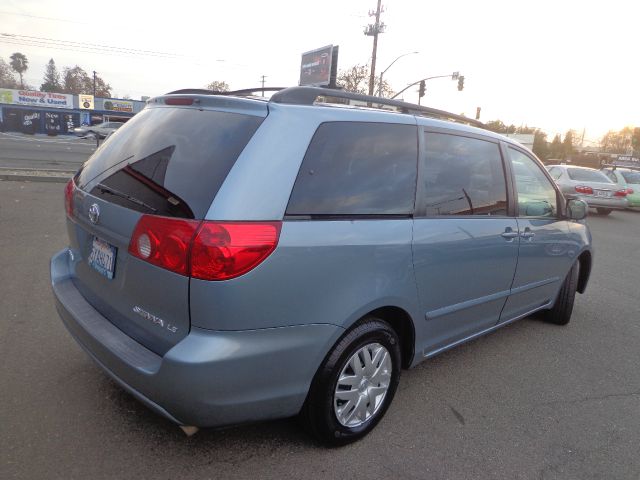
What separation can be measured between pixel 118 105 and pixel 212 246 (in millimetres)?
57575

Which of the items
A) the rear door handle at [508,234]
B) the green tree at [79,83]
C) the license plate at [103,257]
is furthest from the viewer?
the green tree at [79,83]

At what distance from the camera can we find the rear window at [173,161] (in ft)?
6.50

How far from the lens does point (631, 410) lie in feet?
10.3

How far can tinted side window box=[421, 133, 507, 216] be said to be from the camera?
2.76 metres

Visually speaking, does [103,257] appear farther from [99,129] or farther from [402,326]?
[99,129]

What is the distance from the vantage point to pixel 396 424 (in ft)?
9.03

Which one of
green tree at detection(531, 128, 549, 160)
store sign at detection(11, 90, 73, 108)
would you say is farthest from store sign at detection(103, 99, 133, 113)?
green tree at detection(531, 128, 549, 160)

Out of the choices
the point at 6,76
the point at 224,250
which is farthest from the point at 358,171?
the point at 6,76

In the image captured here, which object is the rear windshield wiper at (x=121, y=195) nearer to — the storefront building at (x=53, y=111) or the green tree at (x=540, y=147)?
the storefront building at (x=53, y=111)

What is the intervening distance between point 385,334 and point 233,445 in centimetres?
97

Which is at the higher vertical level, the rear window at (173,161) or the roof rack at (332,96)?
the roof rack at (332,96)

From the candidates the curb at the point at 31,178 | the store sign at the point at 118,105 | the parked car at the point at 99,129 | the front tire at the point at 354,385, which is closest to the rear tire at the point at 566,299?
the front tire at the point at 354,385

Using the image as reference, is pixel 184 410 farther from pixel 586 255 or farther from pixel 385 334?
pixel 586 255

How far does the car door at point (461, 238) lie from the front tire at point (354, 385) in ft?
1.10
